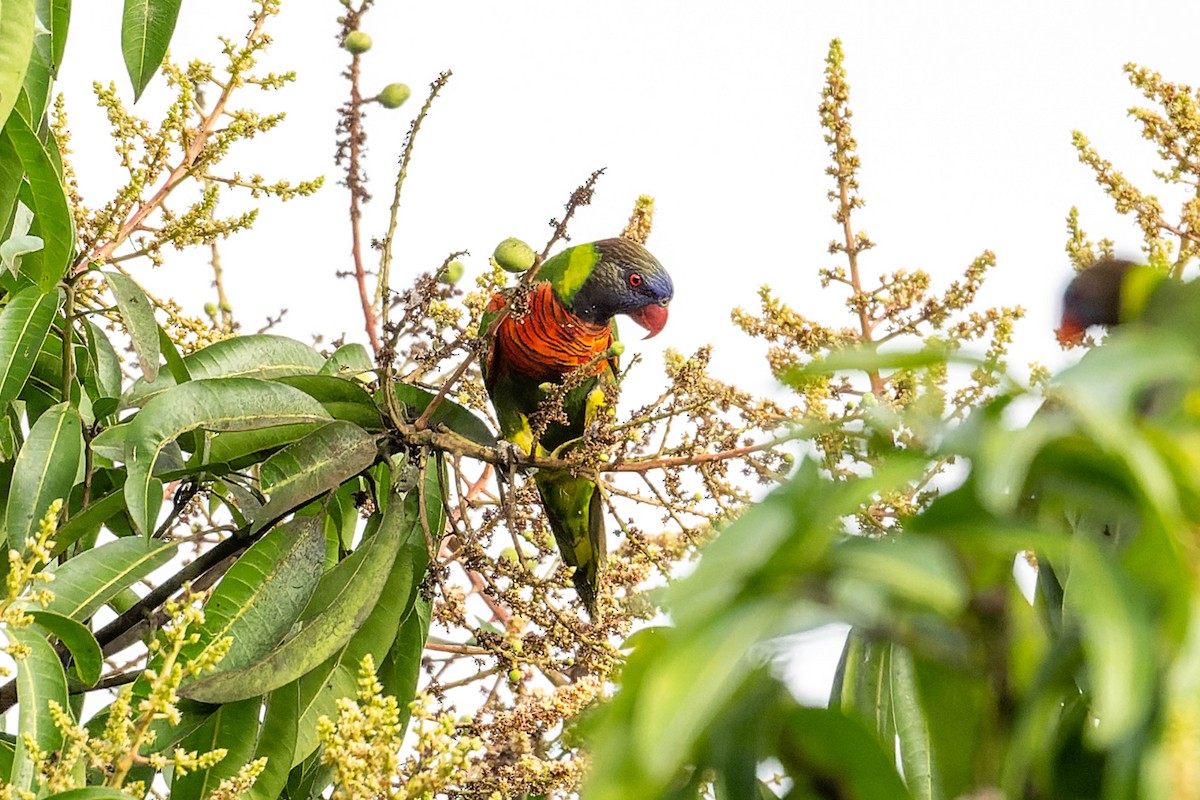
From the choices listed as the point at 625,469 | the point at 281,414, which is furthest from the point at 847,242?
the point at 281,414

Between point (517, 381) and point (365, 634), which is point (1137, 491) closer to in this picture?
point (365, 634)

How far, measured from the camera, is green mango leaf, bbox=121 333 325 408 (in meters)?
1.21

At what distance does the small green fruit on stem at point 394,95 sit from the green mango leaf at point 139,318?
38cm

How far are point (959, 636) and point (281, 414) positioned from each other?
2.95 ft

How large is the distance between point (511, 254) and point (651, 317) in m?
0.94

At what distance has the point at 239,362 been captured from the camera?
48.6 inches

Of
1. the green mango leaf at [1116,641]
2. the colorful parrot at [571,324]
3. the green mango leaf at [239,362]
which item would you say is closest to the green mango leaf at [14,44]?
the green mango leaf at [239,362]

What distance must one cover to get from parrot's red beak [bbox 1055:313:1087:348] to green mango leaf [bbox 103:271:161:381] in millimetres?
820

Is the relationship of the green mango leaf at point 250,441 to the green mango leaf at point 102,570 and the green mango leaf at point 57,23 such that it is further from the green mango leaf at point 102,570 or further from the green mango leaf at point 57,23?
the green mango leaf at point 57,23

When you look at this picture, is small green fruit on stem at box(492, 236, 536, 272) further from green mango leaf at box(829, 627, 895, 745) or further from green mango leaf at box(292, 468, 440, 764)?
green mango leaf at box(829, 627, 895, 745)

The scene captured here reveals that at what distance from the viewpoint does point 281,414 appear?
45.1 inches

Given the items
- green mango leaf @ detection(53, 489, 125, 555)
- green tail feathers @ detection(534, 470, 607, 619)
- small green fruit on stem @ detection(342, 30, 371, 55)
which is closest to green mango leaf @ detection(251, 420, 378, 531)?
green mango leaf @ detection(53, 489, 125, 555)

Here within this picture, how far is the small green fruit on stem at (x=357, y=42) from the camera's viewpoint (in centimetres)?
139

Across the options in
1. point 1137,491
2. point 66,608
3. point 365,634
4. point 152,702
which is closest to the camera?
point 1137,491
